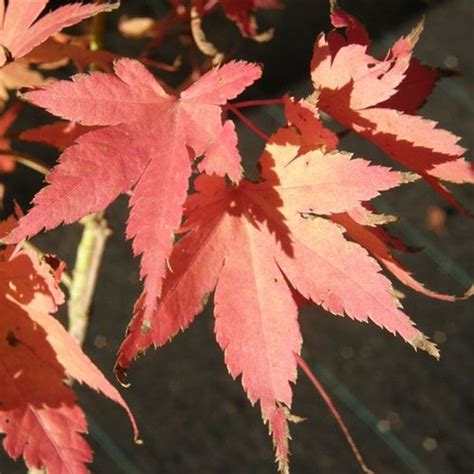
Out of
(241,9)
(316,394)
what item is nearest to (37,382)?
(241,9)

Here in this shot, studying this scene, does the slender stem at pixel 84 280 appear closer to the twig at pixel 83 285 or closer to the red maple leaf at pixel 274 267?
the twig at pixel 83 285

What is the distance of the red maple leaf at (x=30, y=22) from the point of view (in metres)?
0.58

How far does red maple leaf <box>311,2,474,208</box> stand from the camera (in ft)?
2.04

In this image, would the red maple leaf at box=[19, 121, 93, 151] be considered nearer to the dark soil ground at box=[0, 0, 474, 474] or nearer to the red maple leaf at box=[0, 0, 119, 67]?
the red maple leaf at box=[0, 0, 119, 67]

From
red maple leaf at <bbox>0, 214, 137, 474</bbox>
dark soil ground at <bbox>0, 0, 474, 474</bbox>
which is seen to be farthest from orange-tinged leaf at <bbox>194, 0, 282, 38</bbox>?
dark soil ground at <bbox>0, 0, 474, 474</bbox>

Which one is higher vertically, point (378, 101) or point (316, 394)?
point (378, 101)

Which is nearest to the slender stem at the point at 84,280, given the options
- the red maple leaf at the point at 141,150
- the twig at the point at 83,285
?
the twig at the point at 83,285

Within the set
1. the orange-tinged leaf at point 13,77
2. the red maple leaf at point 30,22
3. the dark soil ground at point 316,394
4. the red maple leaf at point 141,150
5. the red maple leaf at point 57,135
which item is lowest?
the dark soil ground at point 316,394

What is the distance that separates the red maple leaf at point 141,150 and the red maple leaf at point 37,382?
0.13 m

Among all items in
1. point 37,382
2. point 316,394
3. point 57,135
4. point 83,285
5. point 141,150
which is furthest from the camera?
point 316,394

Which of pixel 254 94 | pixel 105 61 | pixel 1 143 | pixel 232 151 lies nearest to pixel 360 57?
pixel 232 151

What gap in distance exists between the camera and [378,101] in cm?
63

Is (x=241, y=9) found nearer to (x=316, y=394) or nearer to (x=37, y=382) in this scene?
(x=37, y=382)

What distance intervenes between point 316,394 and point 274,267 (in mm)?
1100
